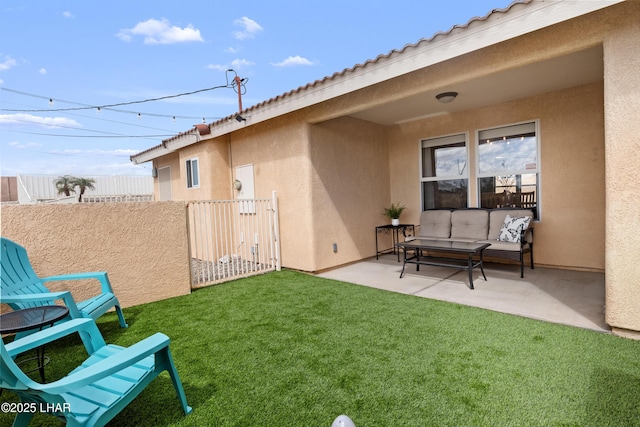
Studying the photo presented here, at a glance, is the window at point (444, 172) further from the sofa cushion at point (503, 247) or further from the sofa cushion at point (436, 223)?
the sofa cushion at point (503, 247)

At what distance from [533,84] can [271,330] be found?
5.95 metres

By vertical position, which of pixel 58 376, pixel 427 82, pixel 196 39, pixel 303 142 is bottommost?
pixel 58 376

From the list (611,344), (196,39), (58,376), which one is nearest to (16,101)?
(196,39)

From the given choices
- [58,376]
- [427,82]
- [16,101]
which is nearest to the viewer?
[58,376]

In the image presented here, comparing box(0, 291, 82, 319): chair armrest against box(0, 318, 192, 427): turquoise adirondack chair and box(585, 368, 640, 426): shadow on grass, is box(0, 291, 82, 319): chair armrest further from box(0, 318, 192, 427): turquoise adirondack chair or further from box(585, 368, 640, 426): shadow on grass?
box(585, 368, 640, 426): shadow on grass

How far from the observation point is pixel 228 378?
2.71m

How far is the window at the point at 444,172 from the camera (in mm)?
7334

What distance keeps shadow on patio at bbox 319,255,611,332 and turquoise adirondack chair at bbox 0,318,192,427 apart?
389 centimetres

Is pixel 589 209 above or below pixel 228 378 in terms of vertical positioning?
above

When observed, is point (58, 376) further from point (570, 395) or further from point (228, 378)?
point (570, 395)

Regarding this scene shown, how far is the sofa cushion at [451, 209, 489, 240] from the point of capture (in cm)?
652

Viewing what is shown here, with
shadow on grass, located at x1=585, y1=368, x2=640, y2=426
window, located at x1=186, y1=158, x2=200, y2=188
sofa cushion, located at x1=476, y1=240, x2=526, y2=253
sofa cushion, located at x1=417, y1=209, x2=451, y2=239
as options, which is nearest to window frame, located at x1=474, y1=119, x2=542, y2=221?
sofa cushion, located at x1=417, y1=209, x2=451, y2=239

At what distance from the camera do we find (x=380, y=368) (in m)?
2.76

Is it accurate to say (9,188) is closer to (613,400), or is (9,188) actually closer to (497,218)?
(497,218)
